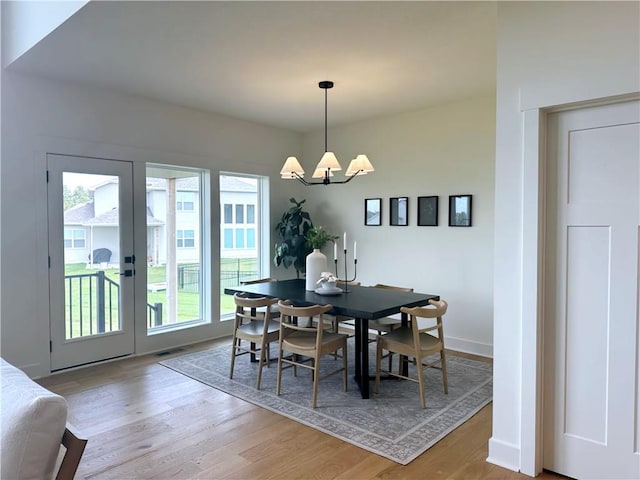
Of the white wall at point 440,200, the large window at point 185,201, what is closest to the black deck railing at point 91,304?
the large window at point 185,201

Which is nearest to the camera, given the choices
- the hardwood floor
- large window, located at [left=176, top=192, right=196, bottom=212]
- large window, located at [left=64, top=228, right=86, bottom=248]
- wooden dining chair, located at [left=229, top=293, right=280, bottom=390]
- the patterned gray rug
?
the hardwood floor

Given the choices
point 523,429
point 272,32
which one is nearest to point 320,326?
point 523,429

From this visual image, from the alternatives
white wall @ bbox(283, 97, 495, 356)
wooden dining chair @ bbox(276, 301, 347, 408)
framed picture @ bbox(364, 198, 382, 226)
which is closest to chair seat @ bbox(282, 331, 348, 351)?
wooden dining chair @ bbox(276, 301, 347, 408)

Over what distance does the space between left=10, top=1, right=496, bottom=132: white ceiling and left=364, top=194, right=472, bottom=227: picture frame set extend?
3.65 ft

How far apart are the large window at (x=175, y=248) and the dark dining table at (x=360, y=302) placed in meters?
1.10

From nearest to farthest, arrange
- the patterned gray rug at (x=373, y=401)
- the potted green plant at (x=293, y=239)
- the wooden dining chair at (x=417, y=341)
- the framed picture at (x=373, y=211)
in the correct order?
the patterned gray rug at (x=373, y=401) < the wooden dining chair at (x=417, y=341) < the framed picture at (x=373, y=211) < the potted green plant at (x=293, y=239)

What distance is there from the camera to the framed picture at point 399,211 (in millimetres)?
5223

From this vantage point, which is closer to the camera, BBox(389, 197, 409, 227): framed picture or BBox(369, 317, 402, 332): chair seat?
BBox(369, 317, 402, 332): chair seat

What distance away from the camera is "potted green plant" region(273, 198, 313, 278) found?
19.1 feet

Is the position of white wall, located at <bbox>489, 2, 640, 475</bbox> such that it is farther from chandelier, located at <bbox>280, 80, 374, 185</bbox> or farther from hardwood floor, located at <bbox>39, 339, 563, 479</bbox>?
chandelier, located at <bbox>280, 80, 374, 185</bbox>

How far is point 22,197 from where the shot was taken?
3.85 metres

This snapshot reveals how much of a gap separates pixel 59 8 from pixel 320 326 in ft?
9.57

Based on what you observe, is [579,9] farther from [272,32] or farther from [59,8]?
[59,8]

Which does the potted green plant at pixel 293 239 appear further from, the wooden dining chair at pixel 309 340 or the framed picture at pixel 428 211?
the wooden dining chair at pixel 309 340
